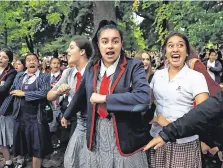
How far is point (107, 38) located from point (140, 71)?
36 cm

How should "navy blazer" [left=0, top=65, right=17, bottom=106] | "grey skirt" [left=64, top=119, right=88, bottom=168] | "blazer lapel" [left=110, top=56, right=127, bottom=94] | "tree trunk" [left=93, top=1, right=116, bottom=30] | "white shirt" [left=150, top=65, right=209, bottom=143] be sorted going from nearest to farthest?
"blazer lapel" [left=110, top=56, right=127, bottom=94]
"white shirt" [left=150, top=65, right=209, bottom=143]
"grey skirt" [left=64, top=119, right=88, bottom=168]
"navy blazer" [left=0, top=65, right=17, bottom=106]
"tree trunk" [left=93, top=1, right=116, bottom=30]

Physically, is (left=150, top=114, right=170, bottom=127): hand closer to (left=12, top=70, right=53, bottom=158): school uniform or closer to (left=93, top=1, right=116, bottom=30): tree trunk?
(left=12, top=70, right=53, bottom=158): school uniform

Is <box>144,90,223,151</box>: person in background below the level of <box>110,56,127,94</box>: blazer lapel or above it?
below

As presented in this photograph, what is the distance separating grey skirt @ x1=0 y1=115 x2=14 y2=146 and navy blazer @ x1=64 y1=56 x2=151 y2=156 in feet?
9.44

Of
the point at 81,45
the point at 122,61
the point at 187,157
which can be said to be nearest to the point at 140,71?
the point at 122,61

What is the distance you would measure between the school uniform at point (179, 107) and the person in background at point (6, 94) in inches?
110

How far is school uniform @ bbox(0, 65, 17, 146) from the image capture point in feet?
16.3

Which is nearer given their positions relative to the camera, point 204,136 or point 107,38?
point 107,38

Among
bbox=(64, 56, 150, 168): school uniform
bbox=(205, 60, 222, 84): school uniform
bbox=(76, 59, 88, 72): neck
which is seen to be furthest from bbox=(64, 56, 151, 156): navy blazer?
bbox=(205, 60, 222, 84): school uniform

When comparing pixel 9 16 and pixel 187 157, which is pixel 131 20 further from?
pixel 187 157

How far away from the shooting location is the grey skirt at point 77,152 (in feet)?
9.34

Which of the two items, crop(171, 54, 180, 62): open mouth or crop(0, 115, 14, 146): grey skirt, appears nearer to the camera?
crop(171, 54, 180, 62): open mouth

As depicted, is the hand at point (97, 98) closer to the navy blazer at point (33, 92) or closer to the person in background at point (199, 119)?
the person in background at point (199, 119)

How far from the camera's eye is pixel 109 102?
2.44 metres
